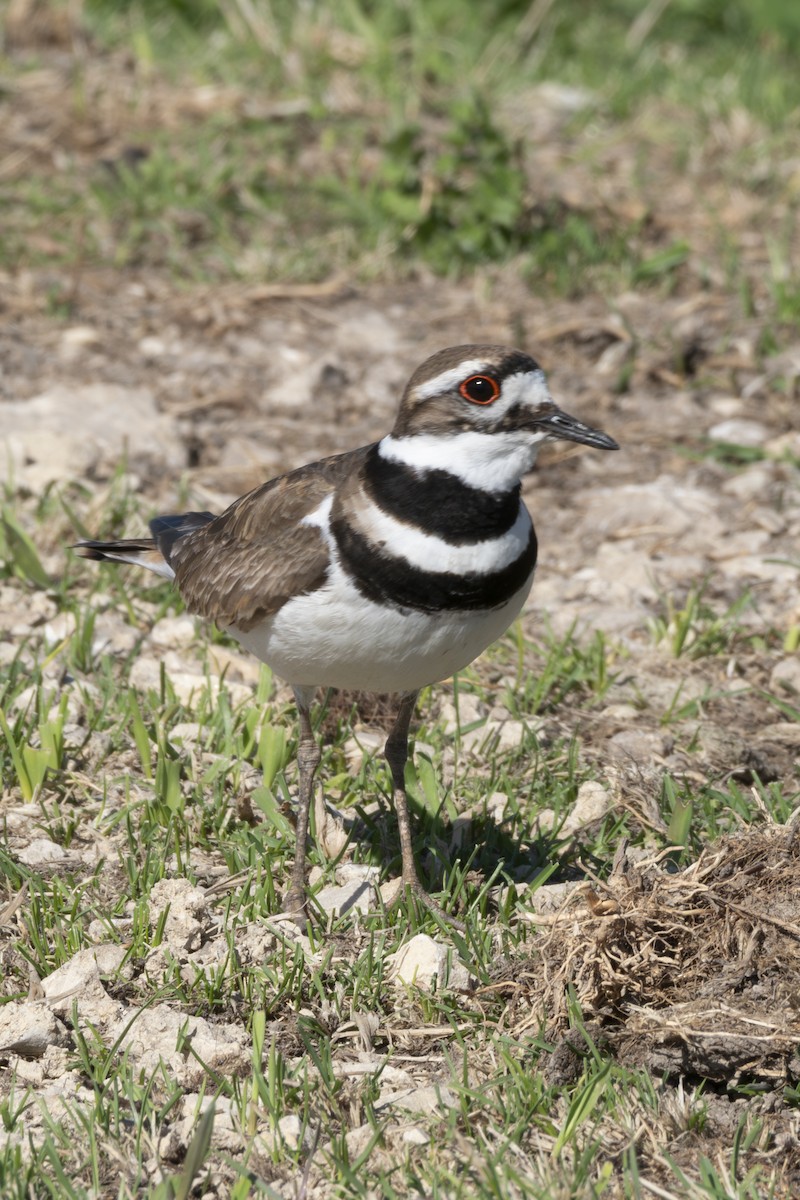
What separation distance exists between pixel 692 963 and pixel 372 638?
113 centimetres

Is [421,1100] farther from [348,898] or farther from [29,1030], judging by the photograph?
[29,1030]

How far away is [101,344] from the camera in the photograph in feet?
24.2

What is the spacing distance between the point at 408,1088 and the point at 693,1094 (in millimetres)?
679

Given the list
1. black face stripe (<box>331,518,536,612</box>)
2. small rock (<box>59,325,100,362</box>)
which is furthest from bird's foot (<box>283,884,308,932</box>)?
small rock (<box>59,325,100,362</box>)

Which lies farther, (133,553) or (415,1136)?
(133,553)

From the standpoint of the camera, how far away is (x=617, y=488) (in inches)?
264

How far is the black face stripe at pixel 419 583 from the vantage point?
12.5 ft

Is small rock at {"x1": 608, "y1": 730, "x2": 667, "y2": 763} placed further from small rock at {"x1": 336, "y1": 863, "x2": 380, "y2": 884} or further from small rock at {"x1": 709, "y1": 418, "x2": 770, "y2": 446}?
small rock at {"x1": 709, "y1": 418, "x2": 770, "y2": 446}

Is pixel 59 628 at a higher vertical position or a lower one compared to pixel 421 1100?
lower

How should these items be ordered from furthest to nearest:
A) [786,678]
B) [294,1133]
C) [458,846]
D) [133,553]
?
[786,678], [133,553], [458,846], [294,1133]

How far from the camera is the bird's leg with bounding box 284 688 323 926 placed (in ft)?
13.8

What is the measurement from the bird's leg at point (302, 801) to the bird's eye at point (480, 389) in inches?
41.8

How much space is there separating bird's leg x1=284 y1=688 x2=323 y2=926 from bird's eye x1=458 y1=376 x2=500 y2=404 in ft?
3.49

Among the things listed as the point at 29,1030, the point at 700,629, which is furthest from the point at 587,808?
the point at 29,1030
